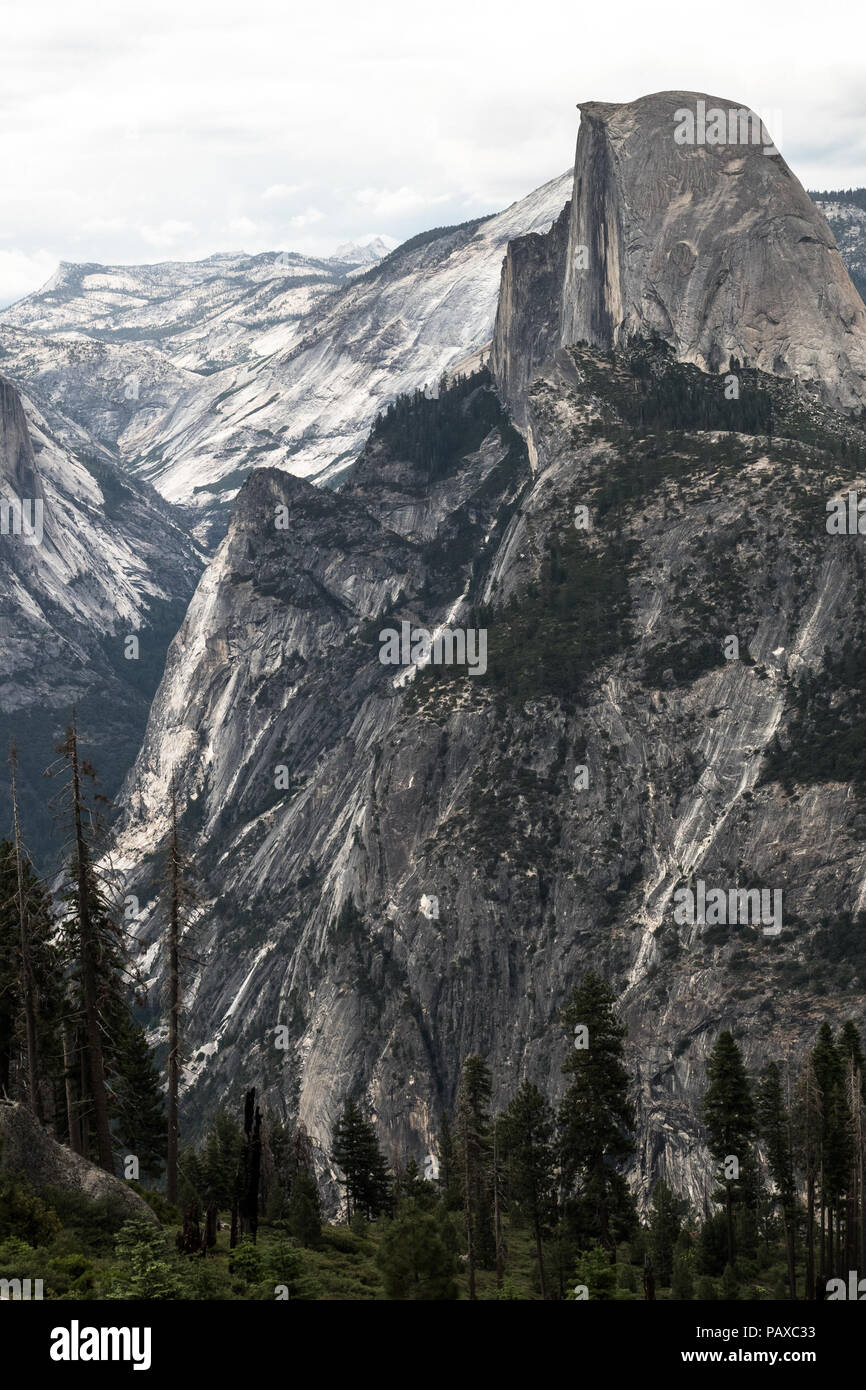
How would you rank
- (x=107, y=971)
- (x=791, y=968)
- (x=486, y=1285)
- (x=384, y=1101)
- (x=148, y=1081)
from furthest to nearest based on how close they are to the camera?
1. (x=384, y=1101)
2. (x=791, y=968)
3. (x=148, y=1081)
4. (x=486, y=1285)
5. (x=107, y=971)

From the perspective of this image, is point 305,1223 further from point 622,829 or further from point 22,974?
point 622,829

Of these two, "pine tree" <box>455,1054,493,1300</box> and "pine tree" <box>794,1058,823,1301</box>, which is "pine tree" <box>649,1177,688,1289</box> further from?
"pine tree" <box>455,1054,493,1300</box>

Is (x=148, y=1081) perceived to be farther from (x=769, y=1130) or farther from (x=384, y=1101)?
(x=384, y=1101)

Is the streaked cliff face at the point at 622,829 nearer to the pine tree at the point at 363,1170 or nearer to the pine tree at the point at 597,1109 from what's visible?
the pine tree at the point at 363,1170

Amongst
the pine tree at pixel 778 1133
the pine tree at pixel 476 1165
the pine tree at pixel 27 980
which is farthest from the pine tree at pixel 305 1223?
the pine tree at pixel 778 1133

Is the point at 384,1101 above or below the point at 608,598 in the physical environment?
below
